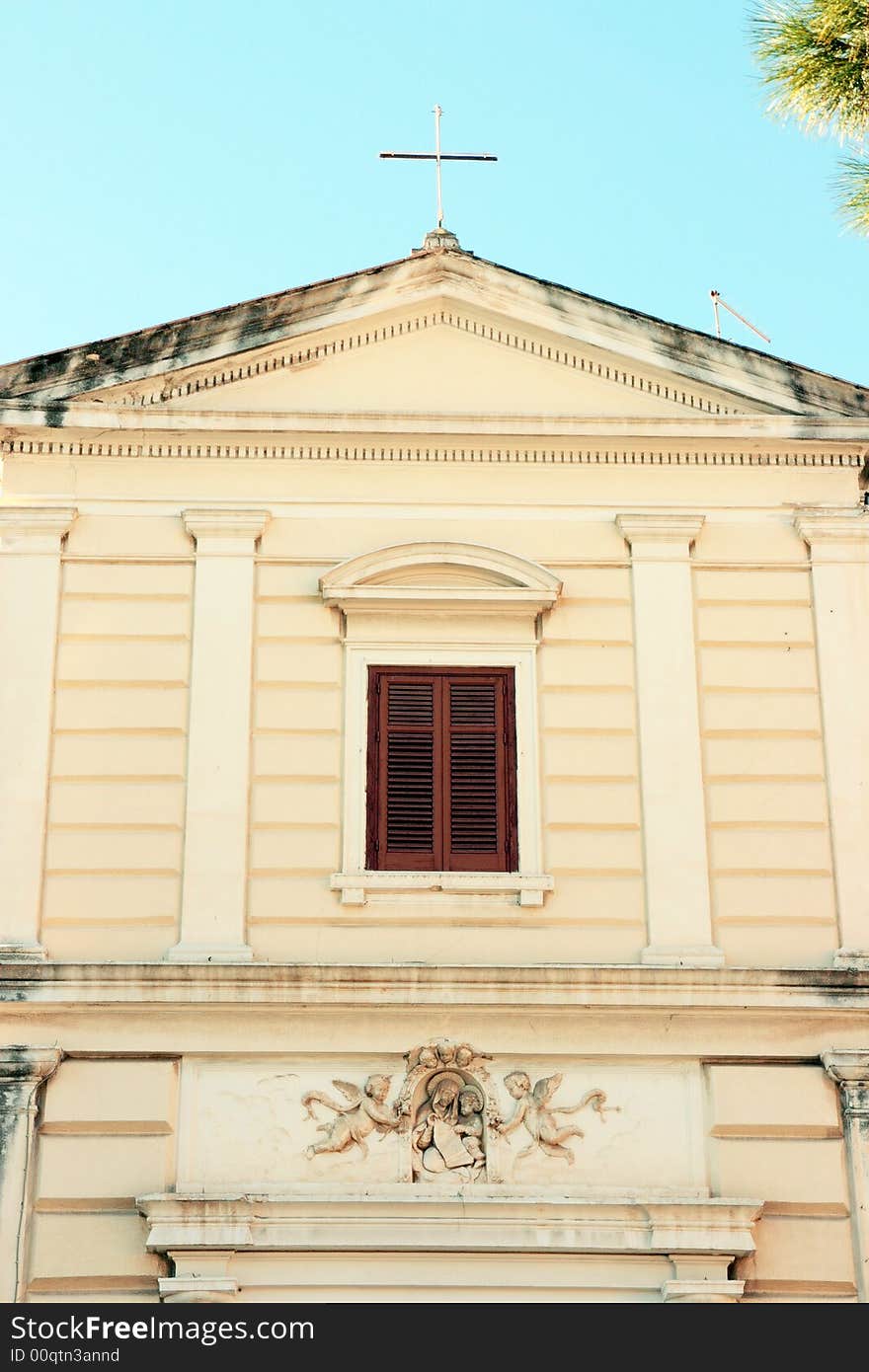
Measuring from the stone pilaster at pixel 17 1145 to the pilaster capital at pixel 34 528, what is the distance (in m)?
3.64

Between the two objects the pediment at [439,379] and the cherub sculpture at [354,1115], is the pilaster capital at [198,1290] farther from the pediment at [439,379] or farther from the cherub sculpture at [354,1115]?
the pediment at [439,379]

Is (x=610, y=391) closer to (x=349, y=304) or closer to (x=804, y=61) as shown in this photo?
(x=349, y=304)

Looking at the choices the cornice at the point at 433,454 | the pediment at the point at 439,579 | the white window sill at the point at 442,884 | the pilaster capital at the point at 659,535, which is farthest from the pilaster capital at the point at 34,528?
the pilaster capital at the point at 659,535

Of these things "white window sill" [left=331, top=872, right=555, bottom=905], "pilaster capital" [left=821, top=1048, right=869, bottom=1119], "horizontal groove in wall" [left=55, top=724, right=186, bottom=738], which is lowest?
"pilaster capital" [left=821, top=1048, right=869, bottom=1119]

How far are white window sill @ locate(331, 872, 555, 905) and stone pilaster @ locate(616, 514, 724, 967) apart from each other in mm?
805

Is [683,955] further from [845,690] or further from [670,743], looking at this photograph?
[845,690]

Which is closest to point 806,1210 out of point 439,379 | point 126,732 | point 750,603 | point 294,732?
A: point 750,603

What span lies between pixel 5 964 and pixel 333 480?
4.25 meters

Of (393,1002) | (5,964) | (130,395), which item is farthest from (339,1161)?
(130,395)

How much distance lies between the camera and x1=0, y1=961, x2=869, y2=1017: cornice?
12.9 meters

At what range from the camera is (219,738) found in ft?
45.2

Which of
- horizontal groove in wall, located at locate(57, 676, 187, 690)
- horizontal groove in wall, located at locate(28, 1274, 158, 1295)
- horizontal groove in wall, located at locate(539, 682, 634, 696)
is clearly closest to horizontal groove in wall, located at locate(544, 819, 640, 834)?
horizontal groove in wall, located at locate(539, 682, 634, 696)

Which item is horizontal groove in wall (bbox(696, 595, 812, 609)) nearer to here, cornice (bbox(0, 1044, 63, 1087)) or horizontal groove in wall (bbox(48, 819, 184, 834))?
horizontal groove in wall (bbox(48, 819, 184, 834))

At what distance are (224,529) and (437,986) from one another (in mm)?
3719
